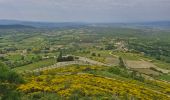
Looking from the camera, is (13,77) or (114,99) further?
(13,77)

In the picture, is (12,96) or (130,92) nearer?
(12,96)

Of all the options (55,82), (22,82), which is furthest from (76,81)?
(22,82)

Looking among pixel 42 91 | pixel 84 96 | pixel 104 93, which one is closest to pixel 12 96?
pixel 42 91

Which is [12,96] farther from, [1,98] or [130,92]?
[130,92]

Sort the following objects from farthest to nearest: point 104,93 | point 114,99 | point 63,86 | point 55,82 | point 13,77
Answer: point 13,77 < point 55,82 < point 63,86 < point 104,93 < point 114,99

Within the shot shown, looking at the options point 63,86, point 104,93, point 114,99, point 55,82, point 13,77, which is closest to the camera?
point 114,99

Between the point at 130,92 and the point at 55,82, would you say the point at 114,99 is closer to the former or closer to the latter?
the point at 130,92

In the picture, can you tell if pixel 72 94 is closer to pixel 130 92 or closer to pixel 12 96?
pixel 12 96

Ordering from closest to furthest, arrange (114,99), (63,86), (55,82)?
(114,99) → (63,86) → (55,82)
